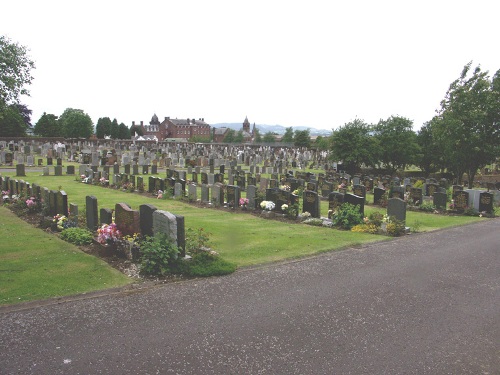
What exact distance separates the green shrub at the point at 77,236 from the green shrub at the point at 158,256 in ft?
8.81

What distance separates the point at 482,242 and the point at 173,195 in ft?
43.4

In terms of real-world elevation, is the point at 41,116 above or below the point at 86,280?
above

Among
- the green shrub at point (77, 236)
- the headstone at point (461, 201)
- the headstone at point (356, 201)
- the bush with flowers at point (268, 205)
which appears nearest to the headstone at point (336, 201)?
the headstone at point (356, 201)

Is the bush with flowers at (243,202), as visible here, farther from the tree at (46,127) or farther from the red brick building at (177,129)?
the red brick building at (177,129)

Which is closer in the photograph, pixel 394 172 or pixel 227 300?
pixel 227 300

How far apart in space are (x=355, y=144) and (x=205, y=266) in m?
31.1

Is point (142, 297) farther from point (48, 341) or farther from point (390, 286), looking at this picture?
point (390, 286)

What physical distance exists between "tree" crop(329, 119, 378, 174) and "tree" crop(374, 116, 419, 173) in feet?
3.73

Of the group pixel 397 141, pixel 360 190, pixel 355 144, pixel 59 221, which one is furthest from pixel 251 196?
pixel 397 141

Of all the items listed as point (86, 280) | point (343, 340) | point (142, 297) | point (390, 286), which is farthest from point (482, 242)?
point (86, 280)

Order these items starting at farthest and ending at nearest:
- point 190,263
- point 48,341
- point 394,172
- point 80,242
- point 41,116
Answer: point 41,116, point 394,172, point 80,242, point 190,263, point 48,341

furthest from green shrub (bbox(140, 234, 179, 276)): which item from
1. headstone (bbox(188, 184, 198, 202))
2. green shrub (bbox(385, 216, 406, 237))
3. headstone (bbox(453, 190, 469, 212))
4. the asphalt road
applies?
headstone (bbox(453, 190, 469, 212))

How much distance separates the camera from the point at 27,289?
708 centimetres

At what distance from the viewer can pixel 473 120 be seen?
95.2ft
